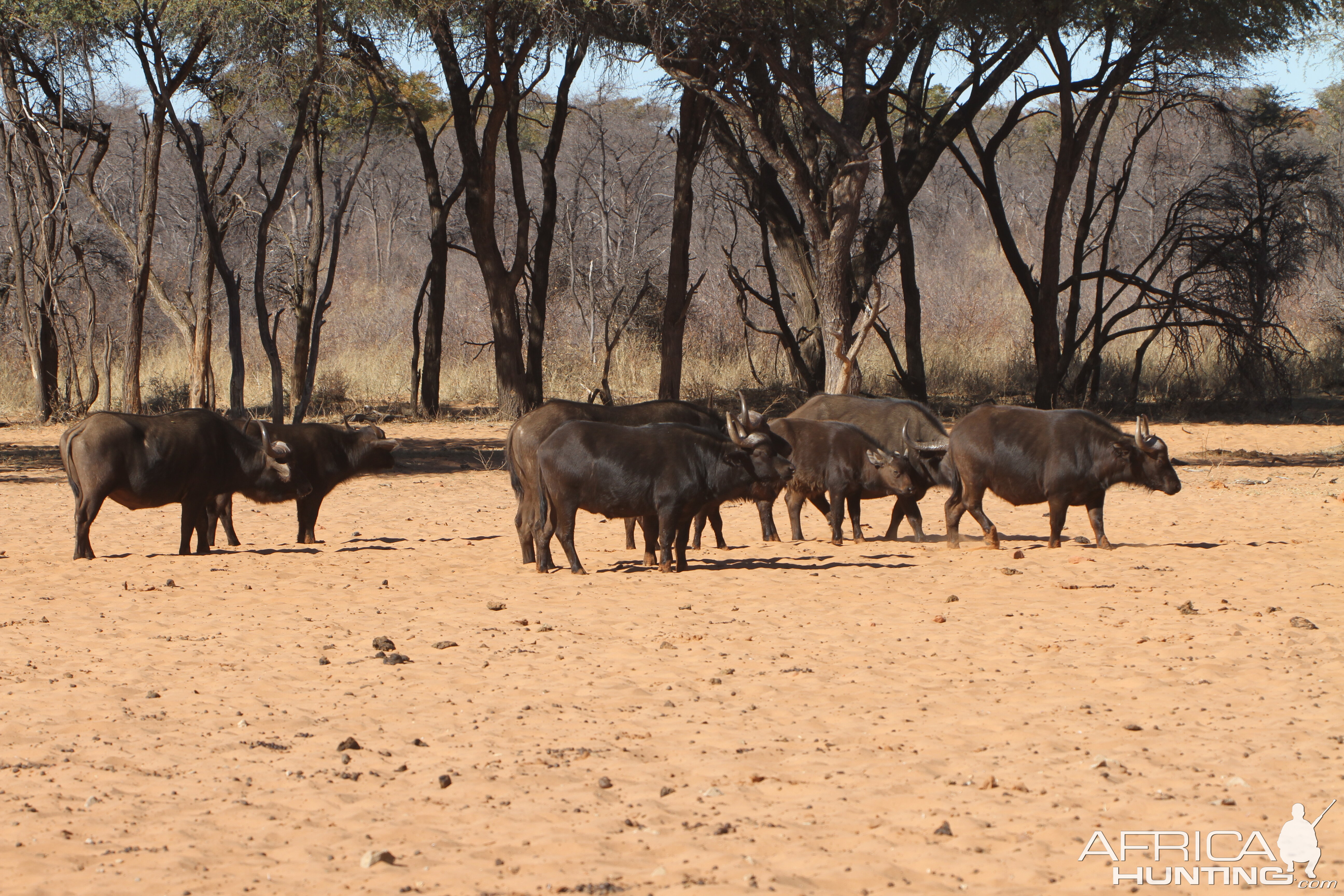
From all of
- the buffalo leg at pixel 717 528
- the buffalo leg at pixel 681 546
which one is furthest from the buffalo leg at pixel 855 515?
the buffalo leg at pixel 681 546

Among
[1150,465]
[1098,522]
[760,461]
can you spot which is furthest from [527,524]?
[1150,465]

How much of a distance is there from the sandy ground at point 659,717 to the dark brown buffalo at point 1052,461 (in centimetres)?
46

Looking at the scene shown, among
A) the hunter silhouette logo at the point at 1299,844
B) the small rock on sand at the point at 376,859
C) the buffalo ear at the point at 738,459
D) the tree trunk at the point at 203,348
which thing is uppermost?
the tree trunk at the point at 203,348

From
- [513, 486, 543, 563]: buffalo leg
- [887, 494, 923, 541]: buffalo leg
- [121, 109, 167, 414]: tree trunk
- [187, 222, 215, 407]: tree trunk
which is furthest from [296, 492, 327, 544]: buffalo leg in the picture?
[187, 222, 215, 407]: tree trunk

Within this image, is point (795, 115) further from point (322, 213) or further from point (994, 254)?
point (994, 254)

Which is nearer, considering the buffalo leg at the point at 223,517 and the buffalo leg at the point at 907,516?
the buffalo leg at the point at 907,516

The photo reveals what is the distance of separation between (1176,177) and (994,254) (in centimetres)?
834

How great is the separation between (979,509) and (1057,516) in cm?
67

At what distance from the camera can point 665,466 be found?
10688 millimetres

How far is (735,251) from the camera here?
4794 cm

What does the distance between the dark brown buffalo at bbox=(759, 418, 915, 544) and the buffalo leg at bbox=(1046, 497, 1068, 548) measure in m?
1.28

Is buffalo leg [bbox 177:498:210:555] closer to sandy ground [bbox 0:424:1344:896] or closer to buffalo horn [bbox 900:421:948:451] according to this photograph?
sandy ground [bbox 0:424:1344:896]

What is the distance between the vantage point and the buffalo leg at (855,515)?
13031mm

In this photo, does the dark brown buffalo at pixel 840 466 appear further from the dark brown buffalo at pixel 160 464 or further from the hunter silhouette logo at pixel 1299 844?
the hunter silhouette logo at pixel 1299 844
